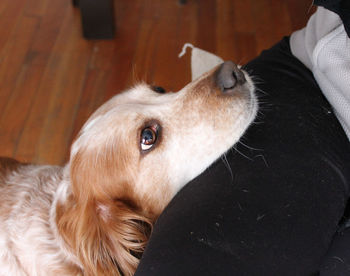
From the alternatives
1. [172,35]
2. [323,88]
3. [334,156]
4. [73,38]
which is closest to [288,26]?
[172,35]

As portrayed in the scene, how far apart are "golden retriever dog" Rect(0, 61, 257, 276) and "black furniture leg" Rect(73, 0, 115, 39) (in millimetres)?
1751

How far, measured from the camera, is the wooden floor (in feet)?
8.32

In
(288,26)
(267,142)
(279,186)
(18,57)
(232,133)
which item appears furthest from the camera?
(288,26)

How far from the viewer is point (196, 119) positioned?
128cm

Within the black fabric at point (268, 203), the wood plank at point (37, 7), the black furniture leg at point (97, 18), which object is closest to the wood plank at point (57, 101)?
the black furniture leg at point (97, 18)

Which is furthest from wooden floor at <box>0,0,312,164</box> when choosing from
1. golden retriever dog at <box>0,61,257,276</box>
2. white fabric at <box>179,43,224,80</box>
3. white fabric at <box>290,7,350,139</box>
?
white fabric at <box>290,7,350,139</box>

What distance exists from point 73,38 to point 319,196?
2.53 m

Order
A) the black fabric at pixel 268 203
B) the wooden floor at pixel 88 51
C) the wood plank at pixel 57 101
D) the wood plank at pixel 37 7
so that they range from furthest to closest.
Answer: the wood plank at pixel 37 7
the wooden floor at pixel 88 51
the wood plank at pixel 57 101
the black fabric at pixel 268 203

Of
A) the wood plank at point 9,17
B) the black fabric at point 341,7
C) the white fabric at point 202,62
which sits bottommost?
the wood plank at point 9,17

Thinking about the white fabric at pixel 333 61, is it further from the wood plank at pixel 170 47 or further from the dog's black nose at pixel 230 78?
the wood plank at pixel 170 47

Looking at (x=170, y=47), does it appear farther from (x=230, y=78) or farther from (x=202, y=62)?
(x=230, y=78)

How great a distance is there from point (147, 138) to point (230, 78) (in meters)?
0.33

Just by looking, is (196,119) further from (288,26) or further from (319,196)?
(288,26)

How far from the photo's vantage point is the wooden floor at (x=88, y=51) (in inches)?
99.9
